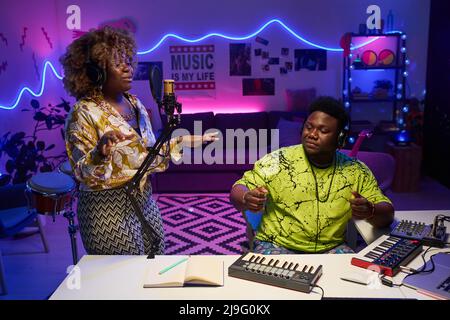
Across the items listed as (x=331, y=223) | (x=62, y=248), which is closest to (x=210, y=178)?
(x=62, y=248)

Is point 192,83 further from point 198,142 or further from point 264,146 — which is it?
point 198,142

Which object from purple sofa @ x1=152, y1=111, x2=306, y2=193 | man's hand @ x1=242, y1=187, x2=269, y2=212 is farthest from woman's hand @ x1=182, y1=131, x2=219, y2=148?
purple sofa @ x1=152, y1=111, x2=306, y2=193

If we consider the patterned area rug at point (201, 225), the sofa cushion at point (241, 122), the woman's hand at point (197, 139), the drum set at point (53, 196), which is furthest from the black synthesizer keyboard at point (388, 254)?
the sofa cushion at point (241, 122)

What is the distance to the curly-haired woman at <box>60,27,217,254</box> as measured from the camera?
1.66m

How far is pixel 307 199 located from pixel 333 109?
1.36 feet

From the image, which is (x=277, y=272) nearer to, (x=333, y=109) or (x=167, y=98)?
(x=167, y=98)

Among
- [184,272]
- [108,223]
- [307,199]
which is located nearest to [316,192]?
[307,199]

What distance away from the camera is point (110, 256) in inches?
66.5

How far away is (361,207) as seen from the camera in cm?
180

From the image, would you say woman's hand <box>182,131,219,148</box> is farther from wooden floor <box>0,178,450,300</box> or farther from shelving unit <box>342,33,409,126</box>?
shelving unit <box>342,33,409,126</box>

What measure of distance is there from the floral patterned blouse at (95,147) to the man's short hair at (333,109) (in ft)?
2.55

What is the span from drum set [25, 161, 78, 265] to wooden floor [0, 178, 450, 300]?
1.60ft

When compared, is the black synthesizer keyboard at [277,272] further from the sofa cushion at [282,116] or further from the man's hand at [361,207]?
the sofa cushion at [282,116]

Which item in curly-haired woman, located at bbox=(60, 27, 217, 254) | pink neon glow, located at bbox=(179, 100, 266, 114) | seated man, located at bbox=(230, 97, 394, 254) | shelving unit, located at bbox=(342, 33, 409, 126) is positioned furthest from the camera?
pink neon glow, located at bbox=(179, 100, 266, 114)
